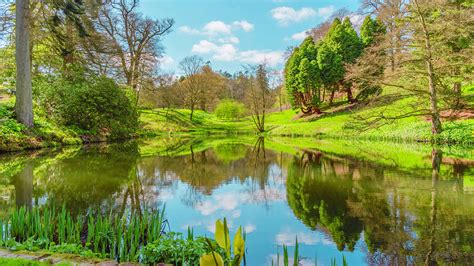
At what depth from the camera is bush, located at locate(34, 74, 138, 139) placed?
2159cm

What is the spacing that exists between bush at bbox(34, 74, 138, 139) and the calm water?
9.39 m

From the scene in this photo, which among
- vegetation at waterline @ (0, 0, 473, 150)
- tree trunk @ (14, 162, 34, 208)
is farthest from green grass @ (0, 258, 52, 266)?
vegetation at waterline @ (0, 0, 473, 150)

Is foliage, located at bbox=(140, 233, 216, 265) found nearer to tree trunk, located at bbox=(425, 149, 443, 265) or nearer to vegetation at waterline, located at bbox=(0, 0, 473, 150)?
tree trunk, located at bbox=(425, 149, 443, 265)

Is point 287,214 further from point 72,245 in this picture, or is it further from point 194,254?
point 72,245

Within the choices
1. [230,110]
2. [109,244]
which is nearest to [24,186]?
[109,244]

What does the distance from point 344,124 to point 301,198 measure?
20.9m

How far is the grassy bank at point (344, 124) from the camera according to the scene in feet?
64.1

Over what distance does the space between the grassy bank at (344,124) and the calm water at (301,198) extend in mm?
6929

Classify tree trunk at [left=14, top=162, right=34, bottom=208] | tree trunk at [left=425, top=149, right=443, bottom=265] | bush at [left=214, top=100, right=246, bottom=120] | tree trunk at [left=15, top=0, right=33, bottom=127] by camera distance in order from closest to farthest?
tree trunk at [left=425, top=149, right=443, bottom=265] < tree trunk at [left=14, top=162, right=34, bottom=208] < tree trunk at [left=15, top=0, right=33, bottom=127] < bush at [left=214, top=100, right=246, bottom=120]

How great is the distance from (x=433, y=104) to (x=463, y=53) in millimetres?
3003

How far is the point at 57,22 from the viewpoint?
14.0 m

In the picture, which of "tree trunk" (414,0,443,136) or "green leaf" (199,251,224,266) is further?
"tree trunk" (414,0,443,136)

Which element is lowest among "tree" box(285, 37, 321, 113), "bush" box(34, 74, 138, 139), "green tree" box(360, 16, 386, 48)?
"bush" box(34, 74, 138, 139)

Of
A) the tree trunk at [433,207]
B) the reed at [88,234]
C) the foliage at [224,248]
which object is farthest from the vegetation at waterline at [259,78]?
the foliage at [224,248]
